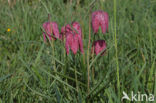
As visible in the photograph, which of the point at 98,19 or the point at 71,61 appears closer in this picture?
the point at 98,19

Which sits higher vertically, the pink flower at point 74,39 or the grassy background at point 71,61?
the pink flower at point 74,39

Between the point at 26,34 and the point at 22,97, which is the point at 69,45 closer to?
the point at 22,97

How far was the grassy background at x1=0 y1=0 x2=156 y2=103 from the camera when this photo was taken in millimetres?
1063

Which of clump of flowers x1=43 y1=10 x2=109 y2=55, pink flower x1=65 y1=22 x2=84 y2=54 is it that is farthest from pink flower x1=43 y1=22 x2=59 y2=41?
pink flower x1=65 y1=22 x2=84 y2=54

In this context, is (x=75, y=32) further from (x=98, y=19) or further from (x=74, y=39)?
(x=98, y=19)

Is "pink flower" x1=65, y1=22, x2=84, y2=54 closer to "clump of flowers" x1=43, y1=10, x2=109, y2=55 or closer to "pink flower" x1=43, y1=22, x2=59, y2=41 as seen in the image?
"clump of flowers" x1=43, y1=10, x2=109, y2=55

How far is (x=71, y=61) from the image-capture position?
4.05 ft

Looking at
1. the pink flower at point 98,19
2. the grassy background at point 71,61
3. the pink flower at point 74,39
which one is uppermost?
the pink flower at point 98,19

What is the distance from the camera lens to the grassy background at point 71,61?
106 centimetres

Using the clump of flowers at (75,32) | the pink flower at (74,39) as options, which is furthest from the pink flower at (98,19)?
the pink flower at (74,39)

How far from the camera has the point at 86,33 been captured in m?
1.85

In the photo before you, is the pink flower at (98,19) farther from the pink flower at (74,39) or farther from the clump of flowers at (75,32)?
the pink flower at (74,39)

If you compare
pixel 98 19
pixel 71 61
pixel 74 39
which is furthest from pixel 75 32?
pixel 71 61

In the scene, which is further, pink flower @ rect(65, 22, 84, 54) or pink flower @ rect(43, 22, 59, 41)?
pink flower @ rect(43, 22, 59, 41)
